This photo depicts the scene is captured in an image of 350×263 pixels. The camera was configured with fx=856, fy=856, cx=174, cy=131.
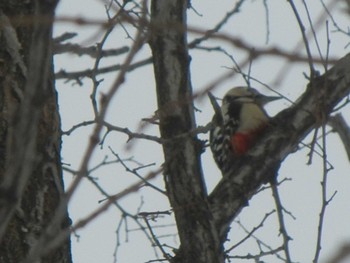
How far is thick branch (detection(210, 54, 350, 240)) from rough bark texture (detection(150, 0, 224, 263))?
5.0 inches

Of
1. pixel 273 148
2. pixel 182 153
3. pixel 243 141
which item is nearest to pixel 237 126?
pixel 243 141

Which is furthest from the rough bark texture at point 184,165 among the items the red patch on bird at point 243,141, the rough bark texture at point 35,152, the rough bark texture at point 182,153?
the red patch on bird at point 243,141

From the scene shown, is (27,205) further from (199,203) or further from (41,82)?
(41,82)

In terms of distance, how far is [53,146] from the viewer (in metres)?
2.80

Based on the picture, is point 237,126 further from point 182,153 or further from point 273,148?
point 182,153

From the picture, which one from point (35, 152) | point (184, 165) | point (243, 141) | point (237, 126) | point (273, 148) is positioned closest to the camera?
point (35, 152)

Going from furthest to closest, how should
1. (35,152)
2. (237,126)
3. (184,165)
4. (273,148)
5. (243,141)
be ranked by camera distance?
1. (237,126)
2. (243,141)
3. (273,148)
4. (184,165)
5. (35,152)

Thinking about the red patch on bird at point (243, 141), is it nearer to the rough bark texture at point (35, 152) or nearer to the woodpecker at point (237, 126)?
the woodpecker at point (237, 126)

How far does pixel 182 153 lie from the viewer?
9.41ft

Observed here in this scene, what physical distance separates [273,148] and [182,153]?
75 cm

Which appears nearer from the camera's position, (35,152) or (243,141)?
(35,152)

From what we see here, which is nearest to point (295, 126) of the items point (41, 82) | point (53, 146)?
point (53, 146)

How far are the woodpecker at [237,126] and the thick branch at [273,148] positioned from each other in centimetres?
74

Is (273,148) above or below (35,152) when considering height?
above
